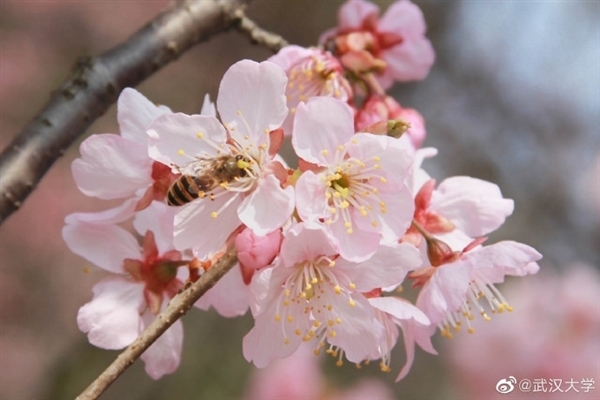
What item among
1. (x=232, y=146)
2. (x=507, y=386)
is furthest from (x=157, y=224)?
(x=507, y=386)

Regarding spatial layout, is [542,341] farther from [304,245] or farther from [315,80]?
[304,245]

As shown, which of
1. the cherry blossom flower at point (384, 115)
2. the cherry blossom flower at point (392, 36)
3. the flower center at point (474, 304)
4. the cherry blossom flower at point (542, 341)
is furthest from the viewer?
the cherry blossom flower at point (542, 341)

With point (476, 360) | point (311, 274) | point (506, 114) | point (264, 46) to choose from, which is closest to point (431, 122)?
point (506, 114)

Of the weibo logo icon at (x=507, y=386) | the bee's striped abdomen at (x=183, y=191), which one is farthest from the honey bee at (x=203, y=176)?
the weibo logo icon at (x=507, y=386)

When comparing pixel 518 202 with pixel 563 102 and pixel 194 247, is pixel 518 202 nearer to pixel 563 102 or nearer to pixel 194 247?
pixel 563 102

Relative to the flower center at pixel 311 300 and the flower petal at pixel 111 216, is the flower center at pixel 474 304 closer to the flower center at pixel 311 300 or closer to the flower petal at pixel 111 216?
the flower center at pixel 311 300

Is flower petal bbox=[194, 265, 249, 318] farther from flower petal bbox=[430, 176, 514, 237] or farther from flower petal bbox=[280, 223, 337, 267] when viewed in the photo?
flower petal bbox=[430, 176, 514, 237]
